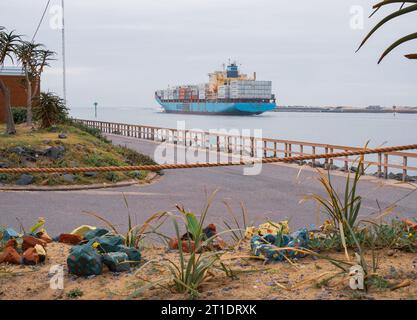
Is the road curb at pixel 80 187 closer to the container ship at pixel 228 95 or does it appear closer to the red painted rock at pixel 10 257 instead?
the red painted rock at pixel 10 257

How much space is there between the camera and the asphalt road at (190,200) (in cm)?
1300

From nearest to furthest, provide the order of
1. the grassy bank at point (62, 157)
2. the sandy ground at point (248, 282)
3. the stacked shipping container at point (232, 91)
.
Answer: the sandy ground at point (248, 282) < the grassy bank at point (62, 157) < the stacked shipping container at point (232, 91)

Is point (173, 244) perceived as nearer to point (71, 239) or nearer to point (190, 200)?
point (71, 239)

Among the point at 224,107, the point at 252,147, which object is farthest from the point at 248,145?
the point at 224,107

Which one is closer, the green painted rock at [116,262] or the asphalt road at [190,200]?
the green painted rock at [116,262]

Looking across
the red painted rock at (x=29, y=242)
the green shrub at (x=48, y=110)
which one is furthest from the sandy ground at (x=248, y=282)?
the green shrub at (x=48, y=110)

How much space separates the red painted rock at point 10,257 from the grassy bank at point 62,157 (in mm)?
13857

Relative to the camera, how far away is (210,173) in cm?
2427

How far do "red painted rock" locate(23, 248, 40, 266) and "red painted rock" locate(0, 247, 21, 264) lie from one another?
67 mm

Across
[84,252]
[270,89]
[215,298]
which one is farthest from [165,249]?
[270,89]

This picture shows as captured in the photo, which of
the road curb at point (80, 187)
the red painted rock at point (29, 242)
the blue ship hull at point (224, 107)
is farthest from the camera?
the blue ship hull at point (224, 107)

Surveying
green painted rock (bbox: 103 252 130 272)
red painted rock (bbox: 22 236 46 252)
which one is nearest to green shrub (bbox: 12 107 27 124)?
red painted rock (bbox: 22 236 46 252)

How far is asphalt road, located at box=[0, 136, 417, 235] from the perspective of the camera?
13000 mm
